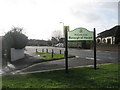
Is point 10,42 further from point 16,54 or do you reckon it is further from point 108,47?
point 108,47

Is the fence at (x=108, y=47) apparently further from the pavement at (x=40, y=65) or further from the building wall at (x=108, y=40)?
the pavement at (x=40, y=65)

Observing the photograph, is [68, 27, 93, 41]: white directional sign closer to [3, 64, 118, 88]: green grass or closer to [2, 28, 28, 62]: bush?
[3, 64, 118, 88]: green grass

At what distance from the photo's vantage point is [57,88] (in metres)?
5.41

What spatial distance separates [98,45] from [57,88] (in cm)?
3506

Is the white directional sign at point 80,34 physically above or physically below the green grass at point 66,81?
above

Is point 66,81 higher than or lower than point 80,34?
lower

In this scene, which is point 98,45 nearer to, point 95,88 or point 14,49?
point 14,49

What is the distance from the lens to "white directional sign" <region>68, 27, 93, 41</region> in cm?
1006

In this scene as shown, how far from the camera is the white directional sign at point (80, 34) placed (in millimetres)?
10064

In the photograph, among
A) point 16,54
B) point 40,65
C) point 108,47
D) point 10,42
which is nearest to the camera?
point 40,65

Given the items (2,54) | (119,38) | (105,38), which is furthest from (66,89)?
(105,38)

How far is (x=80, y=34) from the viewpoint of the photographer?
10.1 metres

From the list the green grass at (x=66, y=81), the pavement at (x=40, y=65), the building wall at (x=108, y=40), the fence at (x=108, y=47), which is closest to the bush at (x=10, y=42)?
the pavement at (x=40, y=65)

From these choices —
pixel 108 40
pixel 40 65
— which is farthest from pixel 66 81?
pixel 108 40
